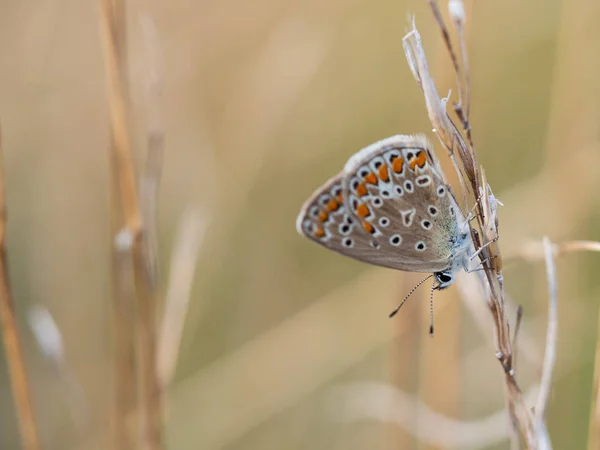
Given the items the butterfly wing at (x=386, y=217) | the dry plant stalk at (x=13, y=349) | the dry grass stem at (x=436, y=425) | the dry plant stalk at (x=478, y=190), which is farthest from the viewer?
the dry grass stem at (x=436, y=425)

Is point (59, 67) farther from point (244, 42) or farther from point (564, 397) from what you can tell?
point (564, 397)

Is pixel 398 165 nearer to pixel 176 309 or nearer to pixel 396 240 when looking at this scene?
pixel 396 240

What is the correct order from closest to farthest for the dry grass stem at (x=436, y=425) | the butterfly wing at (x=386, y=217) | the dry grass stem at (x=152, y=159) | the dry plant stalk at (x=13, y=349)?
the dry plant stalk at (x=13, y=349)
the dry grass stem at (x=152, y=159)
the butterfly wing at (x=386, y=217)
the dry grass stem at (x=436, y=425)

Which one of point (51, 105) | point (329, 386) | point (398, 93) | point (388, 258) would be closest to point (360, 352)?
point (329, 386)

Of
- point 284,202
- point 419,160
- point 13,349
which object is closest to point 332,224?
point 419,160

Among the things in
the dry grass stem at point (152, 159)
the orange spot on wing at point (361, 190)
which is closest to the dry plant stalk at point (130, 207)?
the dry grass stem at point (152, 159)

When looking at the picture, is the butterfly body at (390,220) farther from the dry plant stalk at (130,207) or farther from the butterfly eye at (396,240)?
the dry plant stalk at (130,207)
